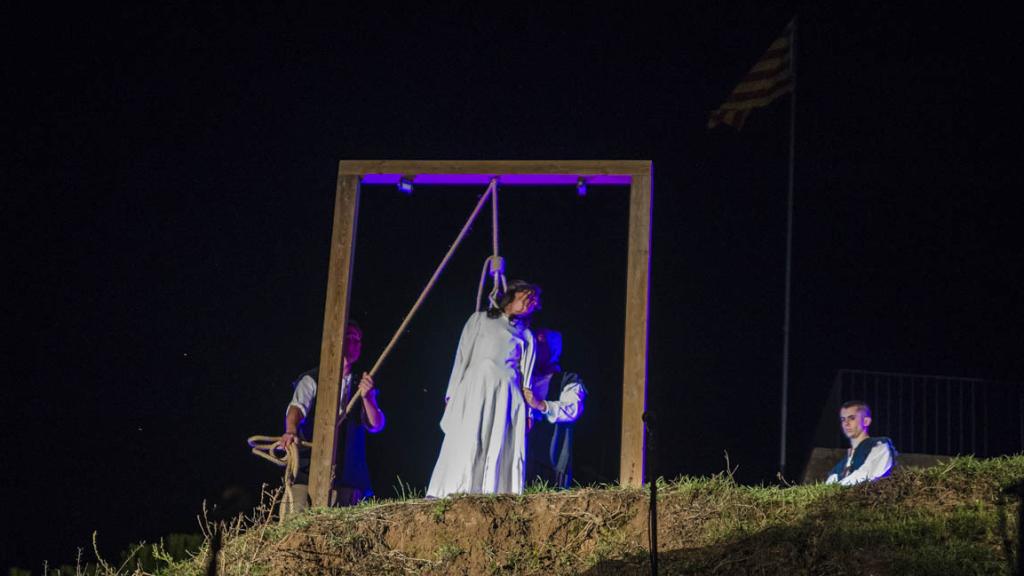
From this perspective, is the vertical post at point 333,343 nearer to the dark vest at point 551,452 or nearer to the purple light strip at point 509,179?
the purple light strip at point 509,179

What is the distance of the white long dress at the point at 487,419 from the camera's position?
7.46 meters

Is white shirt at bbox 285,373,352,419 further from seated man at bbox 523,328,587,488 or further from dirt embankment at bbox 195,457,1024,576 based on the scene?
dirt embankment at bbox 195,457,1024,576

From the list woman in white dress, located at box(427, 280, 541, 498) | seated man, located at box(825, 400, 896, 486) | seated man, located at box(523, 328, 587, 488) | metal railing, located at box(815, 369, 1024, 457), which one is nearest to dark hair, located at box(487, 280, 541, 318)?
woman in white dress, located at box(427, 280, 541, 498)

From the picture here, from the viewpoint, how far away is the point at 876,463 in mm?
8258

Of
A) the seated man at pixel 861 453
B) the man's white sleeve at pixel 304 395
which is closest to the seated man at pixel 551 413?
the man's white sleeve at pixel 304 395

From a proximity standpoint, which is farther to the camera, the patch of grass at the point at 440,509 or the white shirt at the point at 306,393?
the white shirt at the point at 306,393

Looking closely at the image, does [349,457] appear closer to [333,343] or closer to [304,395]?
[304,395]

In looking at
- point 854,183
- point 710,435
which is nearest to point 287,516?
point 710,435

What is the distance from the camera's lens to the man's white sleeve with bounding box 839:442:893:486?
8211mm

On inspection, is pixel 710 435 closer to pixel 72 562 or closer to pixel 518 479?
pixel 518 479

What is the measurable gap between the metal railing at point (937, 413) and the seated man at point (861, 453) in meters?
3.24

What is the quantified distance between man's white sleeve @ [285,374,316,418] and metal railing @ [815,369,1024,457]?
20.0 feet

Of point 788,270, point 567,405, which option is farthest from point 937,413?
point 567,405

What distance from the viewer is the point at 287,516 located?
258 inches
